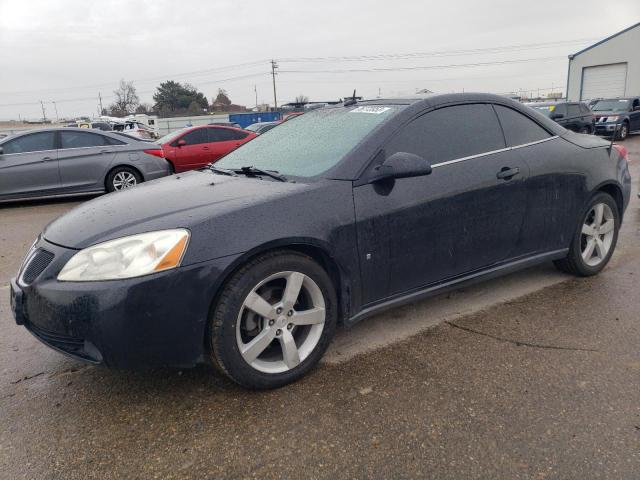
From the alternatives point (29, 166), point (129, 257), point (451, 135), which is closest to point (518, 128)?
point (451, 135)

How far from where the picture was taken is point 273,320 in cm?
258

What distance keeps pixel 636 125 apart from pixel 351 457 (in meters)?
24.2

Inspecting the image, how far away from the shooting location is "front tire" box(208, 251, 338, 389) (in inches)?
95.1

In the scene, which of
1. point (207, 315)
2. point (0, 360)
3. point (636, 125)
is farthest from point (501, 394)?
point (636, 125)

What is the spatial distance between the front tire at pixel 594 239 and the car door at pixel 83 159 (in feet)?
26.2

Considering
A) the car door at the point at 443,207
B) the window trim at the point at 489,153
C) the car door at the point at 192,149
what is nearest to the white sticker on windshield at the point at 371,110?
the car door at the point at 443,207

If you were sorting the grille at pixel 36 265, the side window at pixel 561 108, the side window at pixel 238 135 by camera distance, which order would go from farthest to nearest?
the side window at pixel 561 108 → the side window at pixel 238 135 → the grille at pixel 36 265

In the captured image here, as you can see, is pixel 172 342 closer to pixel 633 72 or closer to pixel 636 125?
pixel 636 125

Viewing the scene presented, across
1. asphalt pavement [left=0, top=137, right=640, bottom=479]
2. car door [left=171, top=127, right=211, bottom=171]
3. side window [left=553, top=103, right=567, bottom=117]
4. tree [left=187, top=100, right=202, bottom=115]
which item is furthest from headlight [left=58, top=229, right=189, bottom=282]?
tree [left=187, top=100, right=202, bottom=115]

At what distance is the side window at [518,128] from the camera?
3.58m

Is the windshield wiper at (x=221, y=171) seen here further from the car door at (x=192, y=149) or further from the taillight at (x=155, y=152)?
the car door at (x=192, y=149)

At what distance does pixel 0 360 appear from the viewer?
308cm

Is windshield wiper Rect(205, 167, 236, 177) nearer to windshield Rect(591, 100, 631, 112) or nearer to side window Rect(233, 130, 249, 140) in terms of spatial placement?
side window Rect(233, 130, 249, 140)

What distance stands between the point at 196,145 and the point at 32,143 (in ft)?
13.1
